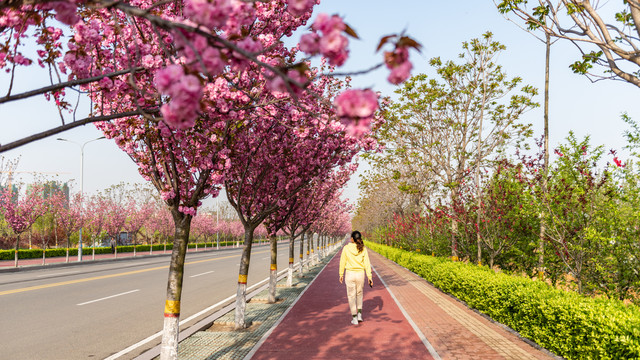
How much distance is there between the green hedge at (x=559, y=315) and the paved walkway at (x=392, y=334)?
361 millimetres

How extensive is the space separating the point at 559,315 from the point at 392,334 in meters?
3.34

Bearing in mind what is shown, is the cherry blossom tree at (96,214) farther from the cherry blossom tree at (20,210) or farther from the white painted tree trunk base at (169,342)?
the white painted tree trunk base at (169,342)

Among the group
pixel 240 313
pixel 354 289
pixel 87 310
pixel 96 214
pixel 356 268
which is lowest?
pixel 87 310

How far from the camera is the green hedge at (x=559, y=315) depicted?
574 centimetres

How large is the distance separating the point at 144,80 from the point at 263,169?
14.9 feet

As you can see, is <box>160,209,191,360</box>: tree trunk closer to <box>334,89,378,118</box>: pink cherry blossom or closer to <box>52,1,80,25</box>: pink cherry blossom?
<box>52,1,80,25</box>: pink cherry blossom

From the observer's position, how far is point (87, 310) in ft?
39.0

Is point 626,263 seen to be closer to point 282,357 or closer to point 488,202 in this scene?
point 488,202

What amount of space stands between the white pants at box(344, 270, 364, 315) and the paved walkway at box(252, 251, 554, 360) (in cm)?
43

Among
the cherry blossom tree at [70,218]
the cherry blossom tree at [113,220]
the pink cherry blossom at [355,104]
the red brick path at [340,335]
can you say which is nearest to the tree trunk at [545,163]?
the red brick path at [340,335]

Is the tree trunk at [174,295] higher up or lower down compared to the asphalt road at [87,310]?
higher up

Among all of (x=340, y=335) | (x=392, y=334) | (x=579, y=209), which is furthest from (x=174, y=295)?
(x=579, y=209)

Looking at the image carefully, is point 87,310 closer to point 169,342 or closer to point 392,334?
point 169,342

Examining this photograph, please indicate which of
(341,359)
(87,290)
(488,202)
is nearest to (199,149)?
(341,359)
